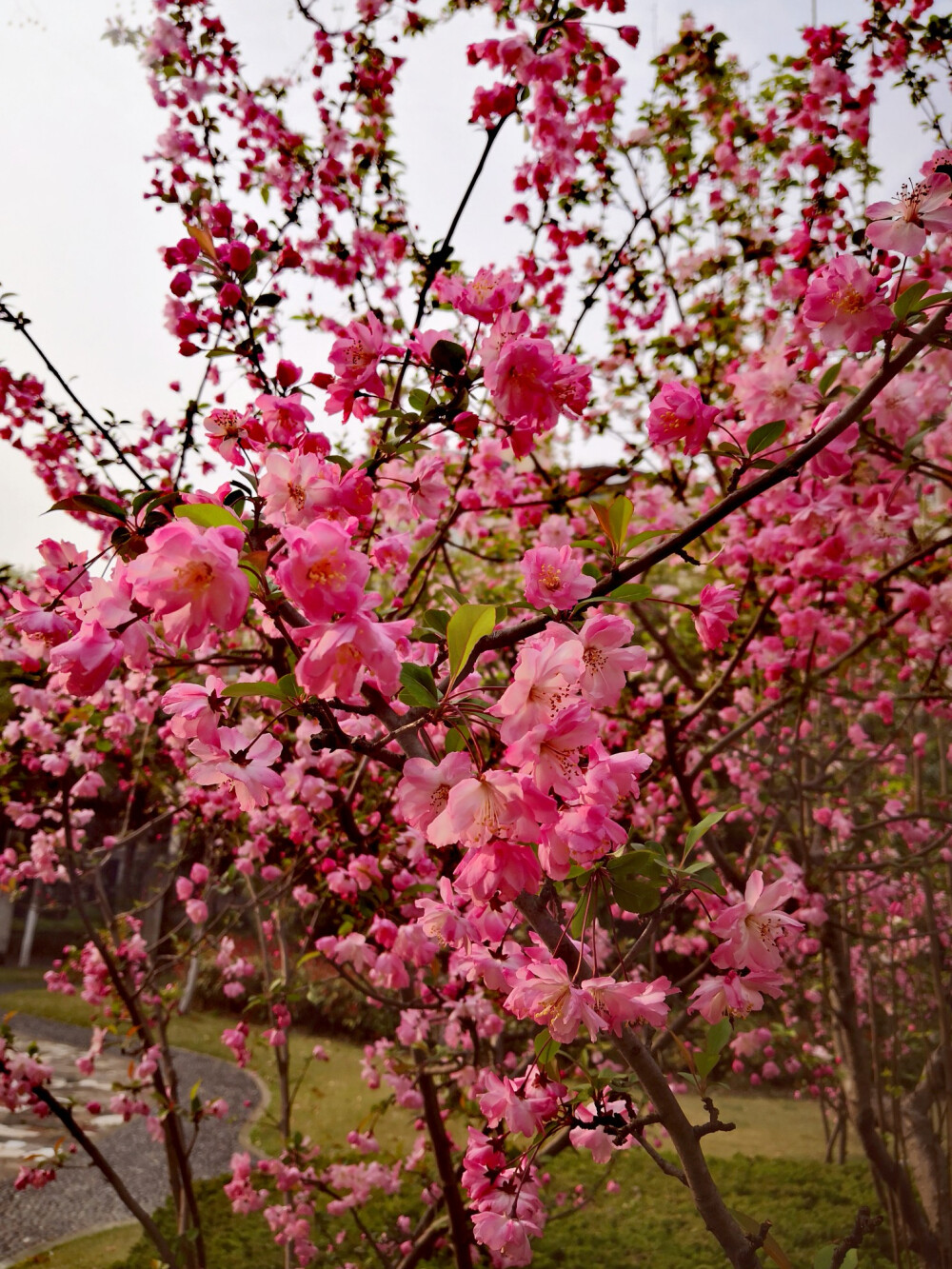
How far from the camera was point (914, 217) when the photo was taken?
4.37ft

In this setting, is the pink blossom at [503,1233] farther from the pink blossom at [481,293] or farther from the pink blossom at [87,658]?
the pink blossom at [481,293]

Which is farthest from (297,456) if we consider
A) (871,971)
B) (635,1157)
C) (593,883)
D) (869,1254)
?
(635,1157)

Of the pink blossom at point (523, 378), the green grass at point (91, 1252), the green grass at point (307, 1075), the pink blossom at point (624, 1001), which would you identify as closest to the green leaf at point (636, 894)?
the pink blossom at point (624, 1001)

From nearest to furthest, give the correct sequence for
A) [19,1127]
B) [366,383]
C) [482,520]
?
[366,383] → [482,520] → [19,1127]

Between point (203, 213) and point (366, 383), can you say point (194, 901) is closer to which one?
point (203, 213)

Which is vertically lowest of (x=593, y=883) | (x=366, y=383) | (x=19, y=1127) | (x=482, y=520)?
(x=19, y=1127)

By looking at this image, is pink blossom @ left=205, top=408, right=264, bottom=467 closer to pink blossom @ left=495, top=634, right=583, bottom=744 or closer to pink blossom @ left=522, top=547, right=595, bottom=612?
pink blossom @ left=522, top=547, right=595, bottom=612

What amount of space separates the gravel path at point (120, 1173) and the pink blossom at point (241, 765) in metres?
3.63

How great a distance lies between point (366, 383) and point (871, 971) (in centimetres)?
421

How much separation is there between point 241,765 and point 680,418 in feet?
2.88

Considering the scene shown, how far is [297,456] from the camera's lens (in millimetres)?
1175

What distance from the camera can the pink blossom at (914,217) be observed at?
132cm

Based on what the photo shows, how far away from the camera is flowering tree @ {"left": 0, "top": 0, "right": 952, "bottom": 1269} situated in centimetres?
103

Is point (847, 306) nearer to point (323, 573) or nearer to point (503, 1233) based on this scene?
point (323, 573)
